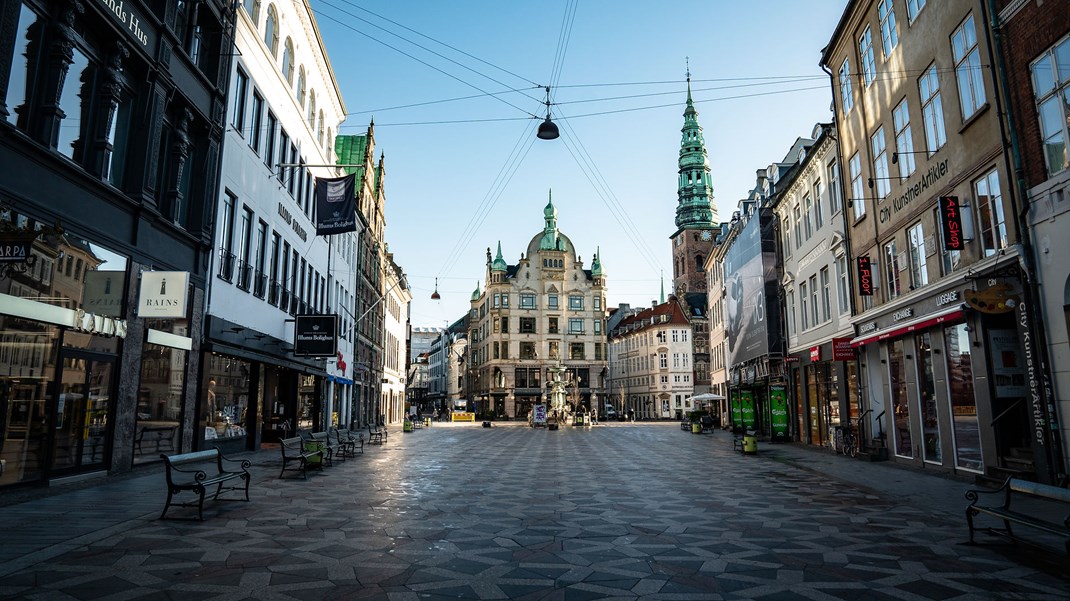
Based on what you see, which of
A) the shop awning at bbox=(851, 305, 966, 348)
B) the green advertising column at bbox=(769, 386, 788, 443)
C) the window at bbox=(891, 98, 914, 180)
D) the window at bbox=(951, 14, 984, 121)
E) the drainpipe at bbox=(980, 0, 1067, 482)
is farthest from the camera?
the green advertising column at bbox=(769, 386, 788, 443)

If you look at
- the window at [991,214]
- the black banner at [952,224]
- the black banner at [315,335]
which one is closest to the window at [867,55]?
the black banner at [952,224]

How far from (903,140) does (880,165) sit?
1651 millimetres

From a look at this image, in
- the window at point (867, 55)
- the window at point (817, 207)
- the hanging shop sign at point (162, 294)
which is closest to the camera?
the hanging shop sign at point (162, 294)

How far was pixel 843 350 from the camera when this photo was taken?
21.8m

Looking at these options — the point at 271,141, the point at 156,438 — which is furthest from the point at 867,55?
the point at 156,438

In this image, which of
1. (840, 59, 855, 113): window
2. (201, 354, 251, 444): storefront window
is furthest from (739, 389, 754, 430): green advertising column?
(201, 354, 251, 444): storefront window

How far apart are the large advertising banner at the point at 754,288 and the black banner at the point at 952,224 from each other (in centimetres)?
1666

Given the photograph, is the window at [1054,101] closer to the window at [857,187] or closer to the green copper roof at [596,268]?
Answer: the window at [857,187]

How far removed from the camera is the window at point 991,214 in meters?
13.6

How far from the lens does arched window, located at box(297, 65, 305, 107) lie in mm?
27259

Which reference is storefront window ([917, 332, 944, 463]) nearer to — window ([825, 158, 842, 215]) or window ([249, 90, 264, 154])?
window ([825, 158, 842, 215])

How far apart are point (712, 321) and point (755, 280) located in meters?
22.0

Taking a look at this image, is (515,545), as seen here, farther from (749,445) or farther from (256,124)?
(256,124)

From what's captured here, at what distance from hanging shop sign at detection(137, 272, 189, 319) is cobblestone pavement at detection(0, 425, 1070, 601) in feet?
11.7
